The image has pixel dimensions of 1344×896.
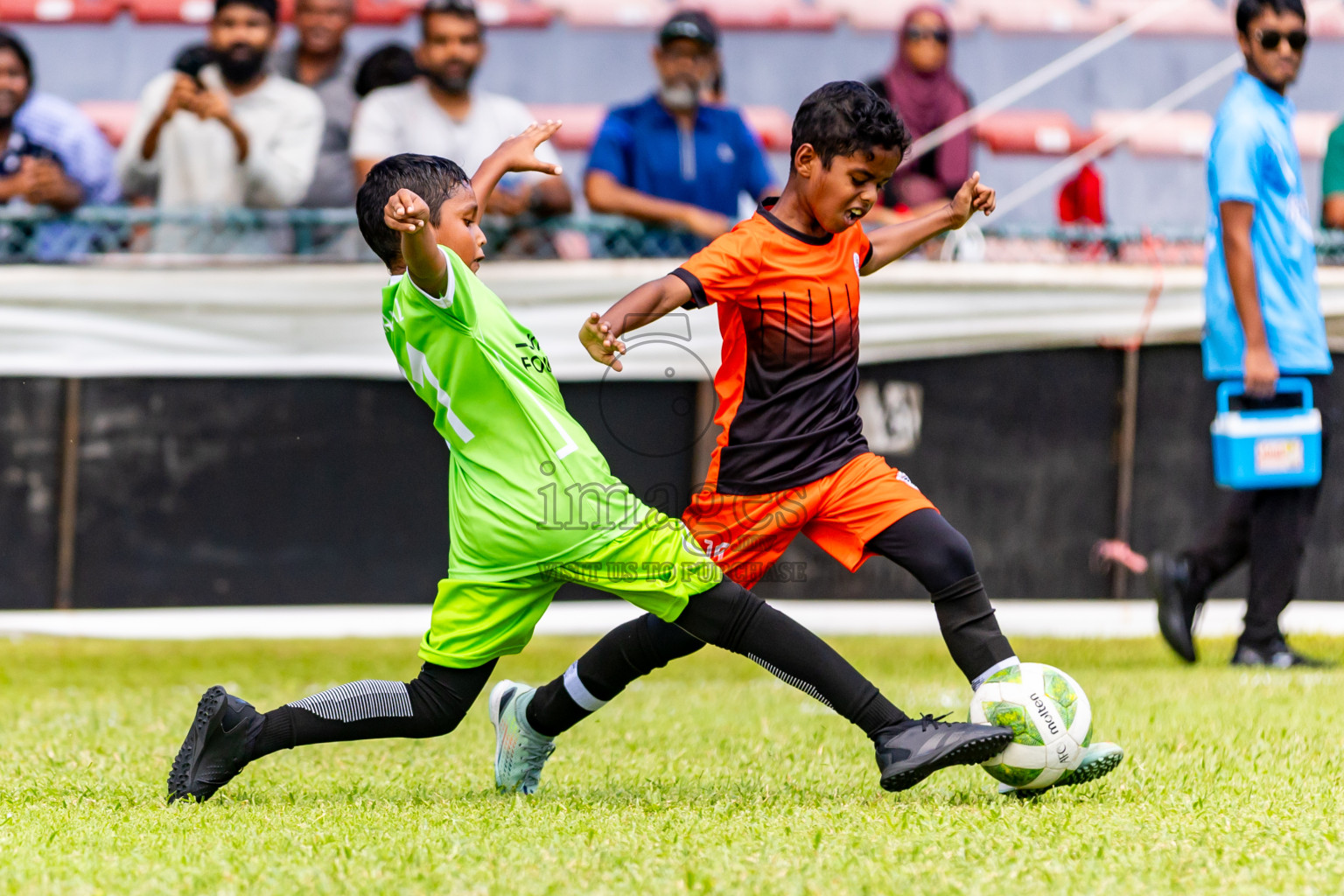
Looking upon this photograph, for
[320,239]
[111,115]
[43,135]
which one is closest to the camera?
[320,239]

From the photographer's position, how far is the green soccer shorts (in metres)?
3.32

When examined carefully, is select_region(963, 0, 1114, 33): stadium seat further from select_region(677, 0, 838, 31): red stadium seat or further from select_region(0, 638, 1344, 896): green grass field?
select_region(0, 638, 1344, 896): green grass field

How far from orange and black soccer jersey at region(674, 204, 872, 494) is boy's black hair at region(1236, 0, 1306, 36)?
8.70 ft

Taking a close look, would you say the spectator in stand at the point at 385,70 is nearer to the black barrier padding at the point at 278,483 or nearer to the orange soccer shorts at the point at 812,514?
the black barrier padding at the point at 278,483

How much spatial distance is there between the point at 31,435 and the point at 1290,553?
5.08 m

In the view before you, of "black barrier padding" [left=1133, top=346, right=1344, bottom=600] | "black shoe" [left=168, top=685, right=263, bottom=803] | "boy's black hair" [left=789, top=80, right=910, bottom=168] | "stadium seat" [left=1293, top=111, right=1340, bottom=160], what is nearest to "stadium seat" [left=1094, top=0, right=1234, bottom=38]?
"stadium seat" [left=1293, top=111, right=1340, bottom=160]

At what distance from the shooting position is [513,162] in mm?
3658

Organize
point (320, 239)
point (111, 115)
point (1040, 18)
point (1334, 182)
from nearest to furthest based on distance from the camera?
point (320, 239) < point (1334, 182) < point (111, 115) < point (1040, 18)

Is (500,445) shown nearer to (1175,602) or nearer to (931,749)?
(931,749)

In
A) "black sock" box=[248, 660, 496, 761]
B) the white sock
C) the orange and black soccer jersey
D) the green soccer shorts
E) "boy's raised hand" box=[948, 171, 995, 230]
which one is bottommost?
"black sock" box=[248, 660, 496, 761]

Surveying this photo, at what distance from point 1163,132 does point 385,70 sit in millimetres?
4597

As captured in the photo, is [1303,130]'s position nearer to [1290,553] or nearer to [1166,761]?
[1290,553]

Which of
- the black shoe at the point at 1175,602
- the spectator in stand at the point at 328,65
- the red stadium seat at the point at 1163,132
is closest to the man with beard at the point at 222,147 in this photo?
the spectator in stand at the point at 328,65

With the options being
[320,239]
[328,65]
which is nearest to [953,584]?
[320,239]
